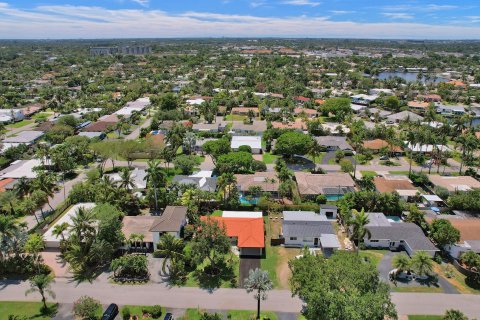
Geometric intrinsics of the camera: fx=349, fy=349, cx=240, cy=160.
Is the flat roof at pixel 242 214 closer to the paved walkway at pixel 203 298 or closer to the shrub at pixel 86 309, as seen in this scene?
the paved walkway at pixel 203 298

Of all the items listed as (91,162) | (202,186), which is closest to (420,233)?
(202,186)

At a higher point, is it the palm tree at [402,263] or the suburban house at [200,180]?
the suburban house at [200,180]

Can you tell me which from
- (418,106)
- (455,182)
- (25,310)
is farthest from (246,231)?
(418,106)

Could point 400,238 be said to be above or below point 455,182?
below

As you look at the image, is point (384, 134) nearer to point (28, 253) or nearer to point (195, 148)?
point (195, 148)

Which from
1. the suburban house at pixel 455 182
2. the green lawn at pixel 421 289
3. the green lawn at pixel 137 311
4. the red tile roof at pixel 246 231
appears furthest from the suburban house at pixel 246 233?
the suburban house at pixel 455 182

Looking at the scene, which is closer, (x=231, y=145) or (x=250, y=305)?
(x=250, y=305)

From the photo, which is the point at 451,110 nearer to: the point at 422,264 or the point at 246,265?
the point at 422,264
